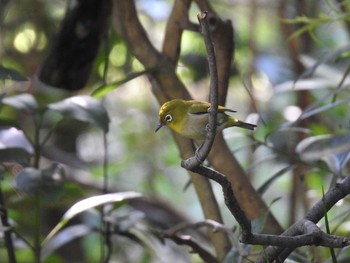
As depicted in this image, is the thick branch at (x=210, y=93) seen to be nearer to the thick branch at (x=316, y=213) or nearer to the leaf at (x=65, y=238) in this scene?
the thick branch at (x=316, y=213)

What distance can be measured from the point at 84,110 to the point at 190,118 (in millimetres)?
324

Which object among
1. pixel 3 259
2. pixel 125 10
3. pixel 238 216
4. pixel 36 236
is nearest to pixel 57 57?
pixel 125 10

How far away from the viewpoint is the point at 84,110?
3.17 ft

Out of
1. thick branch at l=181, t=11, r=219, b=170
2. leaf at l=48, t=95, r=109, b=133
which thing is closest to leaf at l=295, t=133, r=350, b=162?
leaf at l=48, t=95, r=109, b=133

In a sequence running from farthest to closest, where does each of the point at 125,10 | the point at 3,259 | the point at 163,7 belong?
the point at 163,7, the point at 3,259, the point at 125,10

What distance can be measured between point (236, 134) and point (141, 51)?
0.20m

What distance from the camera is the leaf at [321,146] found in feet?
3.58

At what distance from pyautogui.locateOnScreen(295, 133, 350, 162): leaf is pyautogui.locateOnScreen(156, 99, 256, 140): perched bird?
0.39 m

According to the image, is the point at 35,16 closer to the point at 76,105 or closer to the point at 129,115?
the point at 129,115

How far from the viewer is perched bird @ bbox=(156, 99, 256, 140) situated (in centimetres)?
66

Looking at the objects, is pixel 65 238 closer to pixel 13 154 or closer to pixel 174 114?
pixel 13 154

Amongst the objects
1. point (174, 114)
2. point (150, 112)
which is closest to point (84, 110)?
point (174, 114)

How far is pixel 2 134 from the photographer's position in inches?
38.3

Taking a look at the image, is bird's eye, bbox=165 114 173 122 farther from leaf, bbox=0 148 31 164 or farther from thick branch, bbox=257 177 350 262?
leaf, bbox=0 148 31 164
